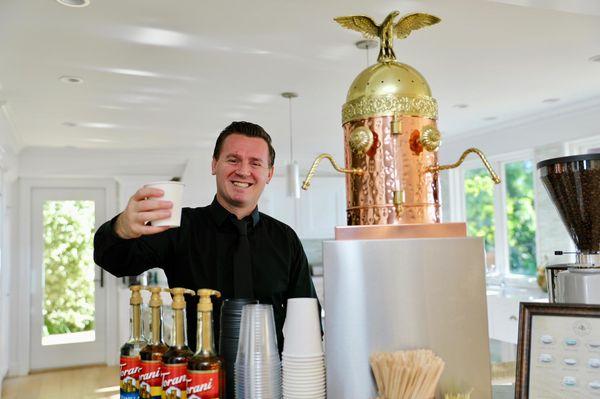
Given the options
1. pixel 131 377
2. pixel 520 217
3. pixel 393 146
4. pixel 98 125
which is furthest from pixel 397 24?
pixel 520 217

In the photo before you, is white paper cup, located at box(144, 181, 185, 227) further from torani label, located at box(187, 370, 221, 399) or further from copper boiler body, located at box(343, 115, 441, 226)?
copper boiler body, located at box(343, 115, 441, 226)

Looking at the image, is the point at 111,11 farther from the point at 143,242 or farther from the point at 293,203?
the point at 293,203

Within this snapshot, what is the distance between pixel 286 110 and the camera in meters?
4.52

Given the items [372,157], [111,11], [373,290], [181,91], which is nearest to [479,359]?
[373,290]

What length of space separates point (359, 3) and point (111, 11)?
115cm

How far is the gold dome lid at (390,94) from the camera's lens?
997 mm

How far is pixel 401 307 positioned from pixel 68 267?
6.39 m

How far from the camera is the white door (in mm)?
6379

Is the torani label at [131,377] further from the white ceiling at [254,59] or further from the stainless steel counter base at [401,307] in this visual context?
the white ceiling at [254,59]

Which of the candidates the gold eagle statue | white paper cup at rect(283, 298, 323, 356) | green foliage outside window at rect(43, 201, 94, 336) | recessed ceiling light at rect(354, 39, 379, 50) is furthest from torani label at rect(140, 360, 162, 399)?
green foliage outside window at rect(43, 201, 94, 336)

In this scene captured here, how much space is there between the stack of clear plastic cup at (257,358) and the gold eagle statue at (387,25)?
552 mm

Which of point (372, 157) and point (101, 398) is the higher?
point (372, 157)

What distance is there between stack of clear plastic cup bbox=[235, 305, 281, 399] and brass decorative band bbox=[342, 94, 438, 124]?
1.34 feet

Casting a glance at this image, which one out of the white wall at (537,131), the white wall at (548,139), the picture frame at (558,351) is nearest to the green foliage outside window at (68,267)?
the white wall at (537,131)
